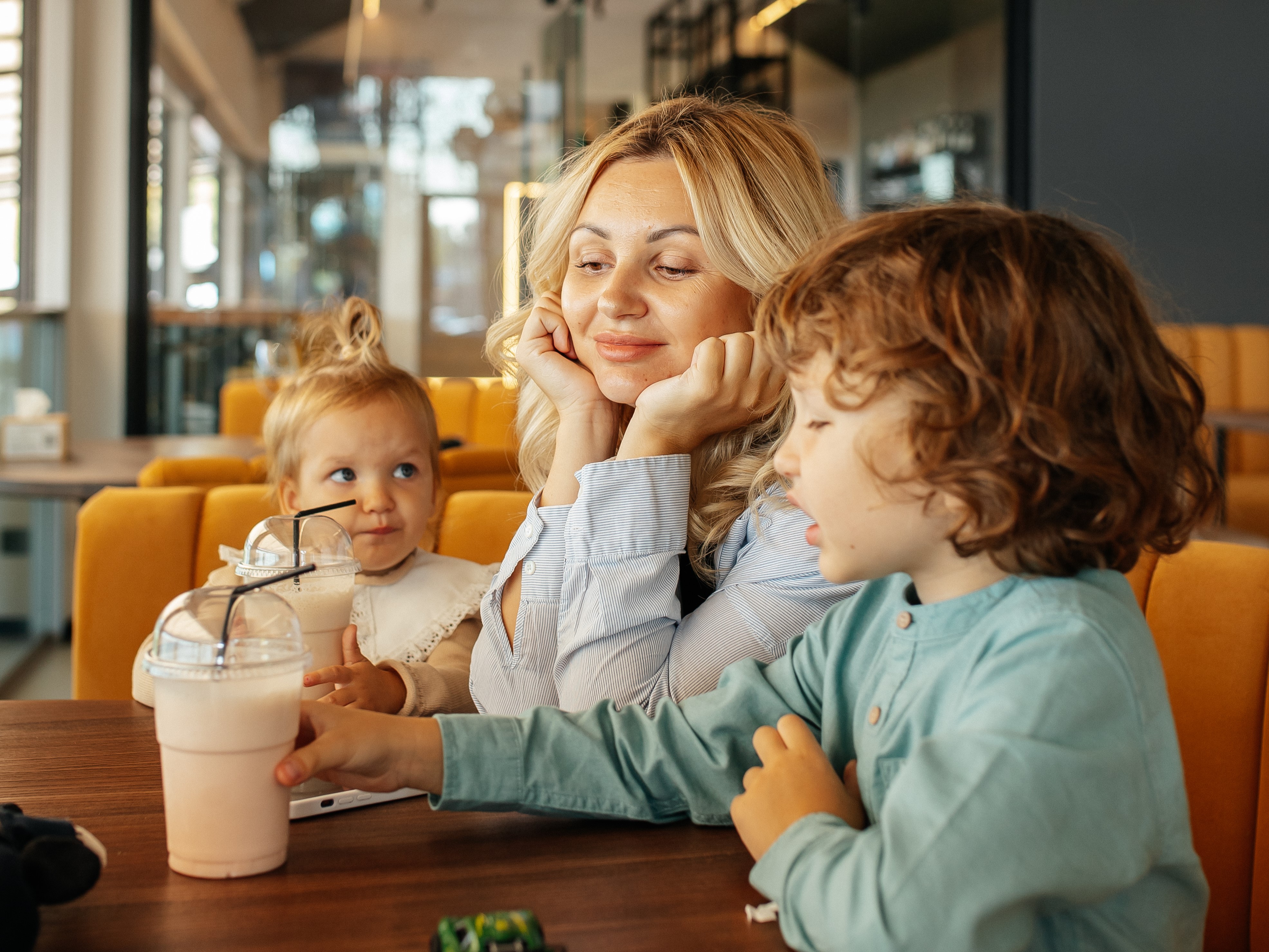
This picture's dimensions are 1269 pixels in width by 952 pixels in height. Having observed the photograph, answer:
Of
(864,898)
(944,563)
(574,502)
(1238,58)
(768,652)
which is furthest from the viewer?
(1238,58)

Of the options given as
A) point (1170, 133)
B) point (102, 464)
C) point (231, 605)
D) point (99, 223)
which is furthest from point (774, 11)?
point (231, 605)

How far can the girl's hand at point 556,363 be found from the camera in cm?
133

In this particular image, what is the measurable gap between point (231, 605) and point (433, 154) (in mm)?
5716

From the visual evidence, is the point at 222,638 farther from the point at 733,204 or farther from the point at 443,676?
the point at 733,204

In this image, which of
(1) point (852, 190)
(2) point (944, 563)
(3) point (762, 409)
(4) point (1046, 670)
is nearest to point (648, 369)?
(3) point (762, 409)

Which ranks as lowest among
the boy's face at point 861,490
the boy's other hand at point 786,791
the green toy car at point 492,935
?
the green toy car at point 492,935

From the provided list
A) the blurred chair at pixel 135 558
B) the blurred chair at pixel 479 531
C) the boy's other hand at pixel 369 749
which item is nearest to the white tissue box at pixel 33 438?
the blurred chair at pixel 135 558

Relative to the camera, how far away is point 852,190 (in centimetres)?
641

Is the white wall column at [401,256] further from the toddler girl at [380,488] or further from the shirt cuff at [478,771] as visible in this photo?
the shirt cuff at [478,771]

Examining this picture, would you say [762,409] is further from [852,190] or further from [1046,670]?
[852,190]

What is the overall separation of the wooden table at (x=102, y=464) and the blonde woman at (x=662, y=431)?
5.25ft

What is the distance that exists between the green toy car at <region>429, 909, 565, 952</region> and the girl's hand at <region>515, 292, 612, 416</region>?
760 millimetres

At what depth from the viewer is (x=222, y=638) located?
0.71m

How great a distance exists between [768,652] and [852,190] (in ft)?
18.7
